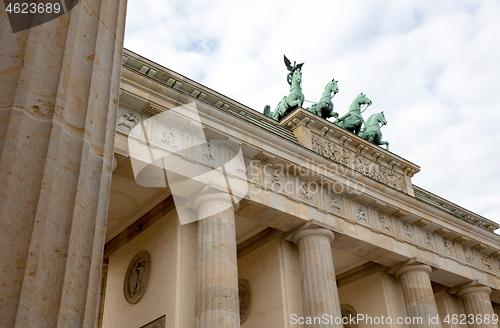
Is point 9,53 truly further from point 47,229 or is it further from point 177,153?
point 177,153

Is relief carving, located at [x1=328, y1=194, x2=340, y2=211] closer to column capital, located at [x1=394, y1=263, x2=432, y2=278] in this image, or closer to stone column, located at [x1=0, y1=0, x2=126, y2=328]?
column capital, located at [x1=394, y1=263, x2=432, y2=278]

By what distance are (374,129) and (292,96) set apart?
13.6 feet

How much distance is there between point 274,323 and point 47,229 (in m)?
12.8

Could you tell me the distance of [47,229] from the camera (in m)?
3.28

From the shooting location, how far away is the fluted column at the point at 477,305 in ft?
65.2

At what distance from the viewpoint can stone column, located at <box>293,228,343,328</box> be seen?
47.0ft

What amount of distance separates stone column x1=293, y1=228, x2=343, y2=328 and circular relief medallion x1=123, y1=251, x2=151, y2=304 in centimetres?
444

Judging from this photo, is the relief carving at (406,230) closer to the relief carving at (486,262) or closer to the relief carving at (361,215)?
the relief carving at (361,215)

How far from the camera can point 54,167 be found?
3.51 metres

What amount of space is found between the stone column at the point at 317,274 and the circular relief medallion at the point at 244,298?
7.81 ft

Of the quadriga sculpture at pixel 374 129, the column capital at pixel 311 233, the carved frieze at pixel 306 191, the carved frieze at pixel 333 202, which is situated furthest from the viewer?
the quadriga sculpture at pixel 374 129

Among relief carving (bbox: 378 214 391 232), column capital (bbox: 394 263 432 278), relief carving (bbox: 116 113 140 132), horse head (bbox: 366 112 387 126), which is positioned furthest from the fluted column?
relief carving (bbox: 116 113 140 132)

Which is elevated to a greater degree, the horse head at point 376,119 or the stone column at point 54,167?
the horse head at point 376,119

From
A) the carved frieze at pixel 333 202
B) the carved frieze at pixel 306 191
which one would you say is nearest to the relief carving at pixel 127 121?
the carved frieze at pixel 306 191
